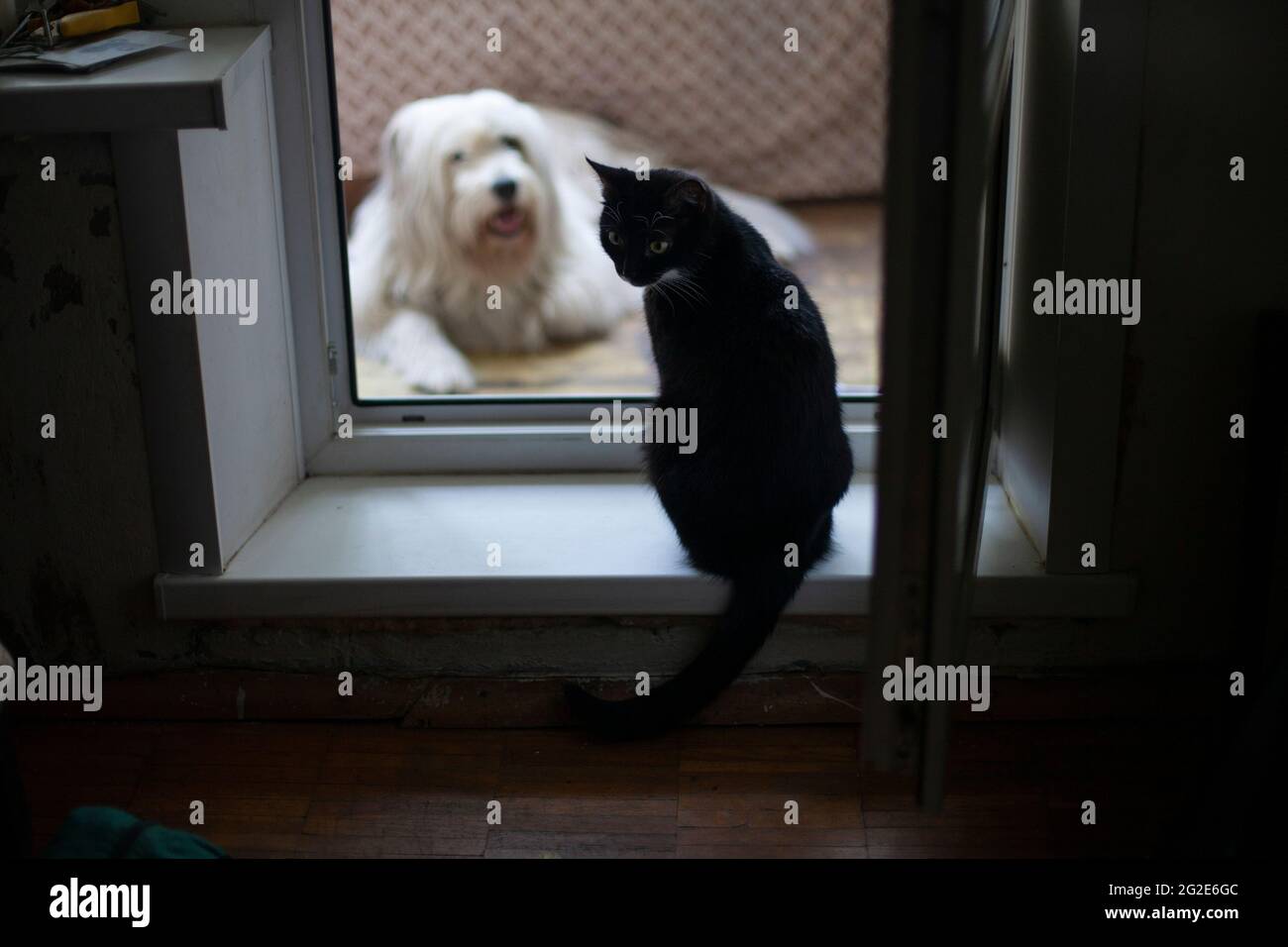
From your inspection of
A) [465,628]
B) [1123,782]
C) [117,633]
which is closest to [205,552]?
[117,633]

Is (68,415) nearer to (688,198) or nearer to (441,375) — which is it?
(441,375)

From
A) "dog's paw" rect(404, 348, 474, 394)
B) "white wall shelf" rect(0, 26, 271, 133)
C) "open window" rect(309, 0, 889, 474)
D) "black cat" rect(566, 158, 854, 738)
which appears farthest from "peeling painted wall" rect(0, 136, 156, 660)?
"black cat" rect(566, 158, 854, 738)

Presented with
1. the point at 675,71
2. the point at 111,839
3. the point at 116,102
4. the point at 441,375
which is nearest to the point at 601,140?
the point at 675,71

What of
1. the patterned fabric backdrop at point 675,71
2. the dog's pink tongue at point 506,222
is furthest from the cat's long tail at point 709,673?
the dog's pink tongue at point 506,222

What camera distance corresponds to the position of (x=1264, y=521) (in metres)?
1.42

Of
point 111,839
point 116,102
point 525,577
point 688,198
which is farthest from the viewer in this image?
point 525,577

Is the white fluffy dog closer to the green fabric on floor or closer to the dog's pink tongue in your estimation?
the dog's pink tongue

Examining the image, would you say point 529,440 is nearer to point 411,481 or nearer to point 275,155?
point 411,481

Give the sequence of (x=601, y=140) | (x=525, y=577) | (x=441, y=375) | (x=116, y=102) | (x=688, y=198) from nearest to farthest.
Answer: (x=116, y=102)
(x=688, y=198)
(x=525, y=577)
(x=441, y=375)
(x=601, y=140)

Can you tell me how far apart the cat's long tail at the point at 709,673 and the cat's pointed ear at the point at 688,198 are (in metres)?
0.43

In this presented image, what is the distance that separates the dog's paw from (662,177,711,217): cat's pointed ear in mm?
538

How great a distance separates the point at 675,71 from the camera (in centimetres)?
194

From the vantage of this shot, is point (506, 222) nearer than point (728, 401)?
No

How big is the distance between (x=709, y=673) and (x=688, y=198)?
1.79 ft
